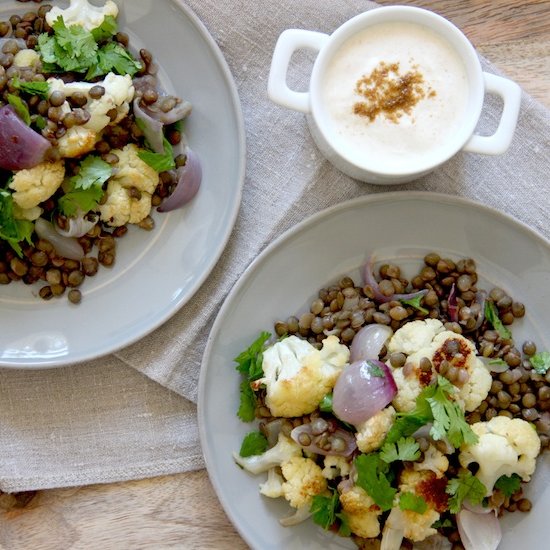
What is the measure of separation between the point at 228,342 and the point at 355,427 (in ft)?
1.16

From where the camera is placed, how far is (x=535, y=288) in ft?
6.42

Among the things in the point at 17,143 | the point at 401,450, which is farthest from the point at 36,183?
the point at 401,450

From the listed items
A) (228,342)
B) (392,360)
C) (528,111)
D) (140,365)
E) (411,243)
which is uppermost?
(528,111)

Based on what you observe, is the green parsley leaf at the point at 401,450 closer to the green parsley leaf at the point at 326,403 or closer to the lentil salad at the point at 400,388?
the lentil salad at the point at 400,388

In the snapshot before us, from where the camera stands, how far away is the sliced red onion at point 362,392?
1.80 m

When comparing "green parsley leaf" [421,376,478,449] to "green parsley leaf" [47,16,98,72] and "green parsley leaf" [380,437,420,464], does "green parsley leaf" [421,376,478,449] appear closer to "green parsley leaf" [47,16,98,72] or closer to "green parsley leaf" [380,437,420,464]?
"green parsley leaf" [380,437,420,464]

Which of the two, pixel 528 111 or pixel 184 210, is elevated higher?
pixel 528 111

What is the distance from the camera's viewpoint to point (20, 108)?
1.79m

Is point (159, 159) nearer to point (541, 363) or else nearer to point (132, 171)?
point (132, 171)

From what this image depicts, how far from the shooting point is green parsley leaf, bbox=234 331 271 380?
1.91 metres

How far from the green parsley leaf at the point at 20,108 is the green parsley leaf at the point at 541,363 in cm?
126

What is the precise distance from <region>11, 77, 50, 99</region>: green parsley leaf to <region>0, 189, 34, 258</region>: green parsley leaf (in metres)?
0.22

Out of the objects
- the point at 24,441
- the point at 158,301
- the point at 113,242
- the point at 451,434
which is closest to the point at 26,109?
the point at 113,242

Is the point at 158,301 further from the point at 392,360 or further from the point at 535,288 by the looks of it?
the point at 535,288
